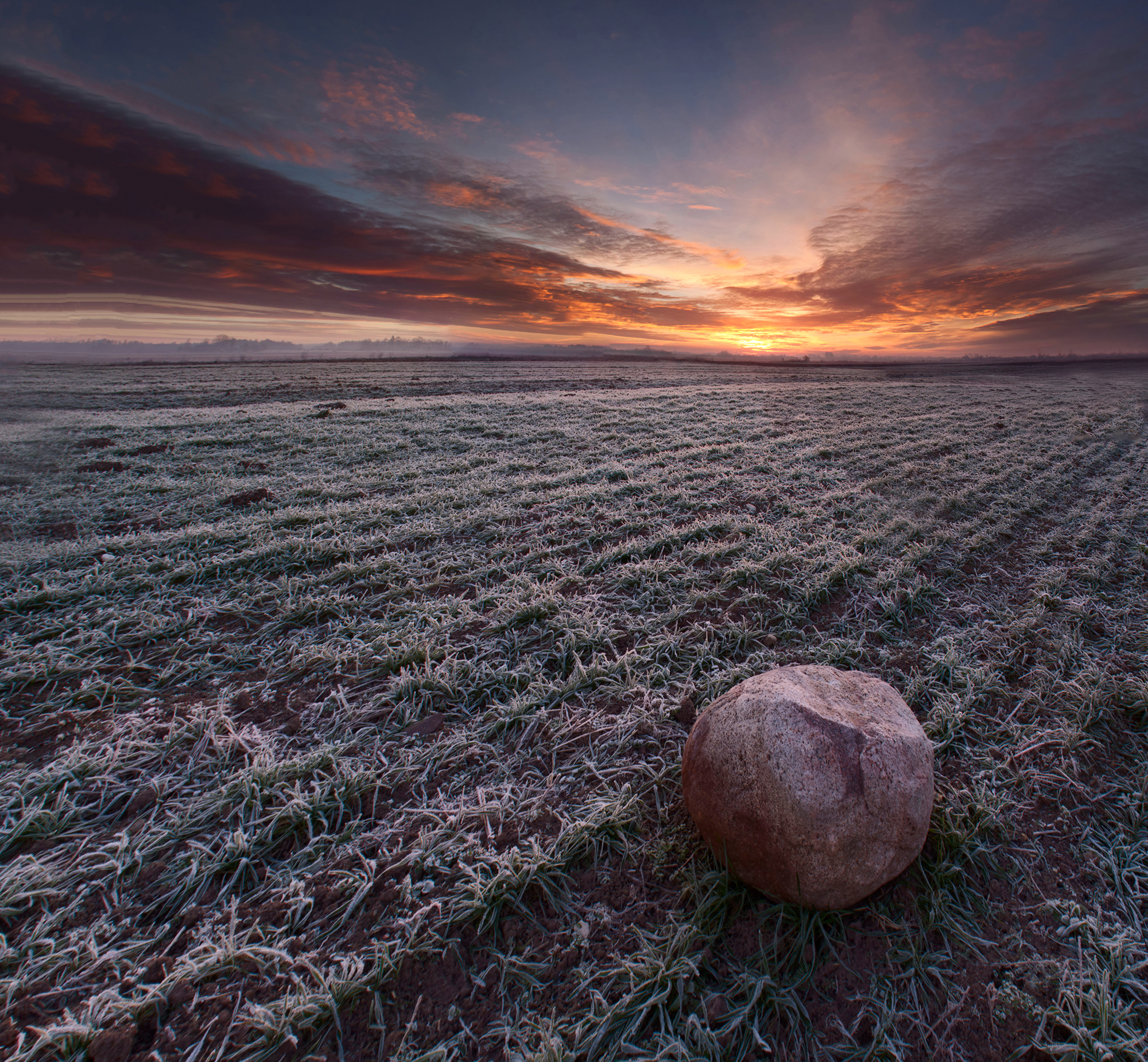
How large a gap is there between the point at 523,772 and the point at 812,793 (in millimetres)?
1822

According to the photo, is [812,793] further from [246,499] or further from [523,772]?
[246,499]

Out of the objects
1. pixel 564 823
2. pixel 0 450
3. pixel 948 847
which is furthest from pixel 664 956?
pixel 0 450

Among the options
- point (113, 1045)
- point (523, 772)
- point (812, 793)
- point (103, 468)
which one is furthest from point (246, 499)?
point (812, 793)

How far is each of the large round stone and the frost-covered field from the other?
24 centimetres

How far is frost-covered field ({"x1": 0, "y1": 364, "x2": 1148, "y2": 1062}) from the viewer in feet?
6.65

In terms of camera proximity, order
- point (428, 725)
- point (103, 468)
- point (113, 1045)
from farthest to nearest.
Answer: point (103, 468)
point (428, 725)
point (113, 1045)

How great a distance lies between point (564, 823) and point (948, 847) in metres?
2.23

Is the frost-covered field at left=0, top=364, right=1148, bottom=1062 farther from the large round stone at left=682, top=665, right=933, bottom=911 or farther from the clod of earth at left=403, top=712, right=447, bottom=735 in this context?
the large round stone at left=682, top=665, right=933, bottom=911

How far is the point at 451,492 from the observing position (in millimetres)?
8562

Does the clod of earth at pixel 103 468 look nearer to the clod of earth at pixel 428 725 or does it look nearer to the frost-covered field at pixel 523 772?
the frost-covered field at pixel 523 772

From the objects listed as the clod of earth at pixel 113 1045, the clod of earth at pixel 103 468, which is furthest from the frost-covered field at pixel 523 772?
the clod of earth at pixel 103 468

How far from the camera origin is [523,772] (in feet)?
10.5

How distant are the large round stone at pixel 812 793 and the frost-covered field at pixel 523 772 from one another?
0.78 feet

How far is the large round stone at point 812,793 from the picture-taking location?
87.3 inches
